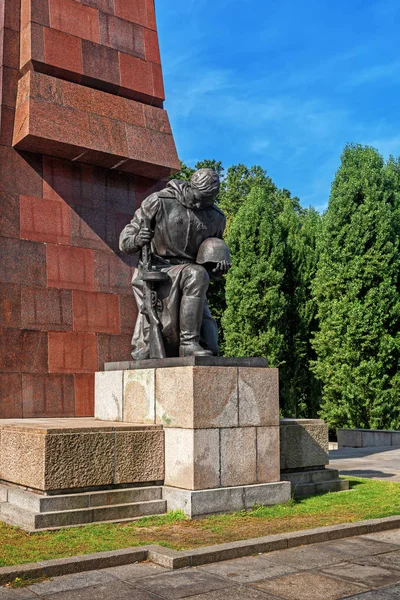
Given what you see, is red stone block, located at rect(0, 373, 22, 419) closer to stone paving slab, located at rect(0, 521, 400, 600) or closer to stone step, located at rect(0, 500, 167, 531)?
stone step, located at rect(0, 500, 167, 531)

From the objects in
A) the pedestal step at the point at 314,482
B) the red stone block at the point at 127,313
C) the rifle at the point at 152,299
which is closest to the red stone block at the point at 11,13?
the red stone block at the point at 127,313

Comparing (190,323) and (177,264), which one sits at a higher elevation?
(177,264)

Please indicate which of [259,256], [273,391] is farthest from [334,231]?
[273,391]

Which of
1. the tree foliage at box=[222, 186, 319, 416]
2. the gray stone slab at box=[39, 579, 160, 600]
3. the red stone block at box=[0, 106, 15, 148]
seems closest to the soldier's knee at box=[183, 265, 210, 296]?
the gray stone slab at box=[39, 579, 160, 600]

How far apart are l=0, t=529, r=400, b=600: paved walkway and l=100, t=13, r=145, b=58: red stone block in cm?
1043

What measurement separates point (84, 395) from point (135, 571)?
6.70 metres

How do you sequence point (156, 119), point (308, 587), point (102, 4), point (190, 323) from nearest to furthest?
point (308, 587), point (190, 323), point (102, 4), point (156, 119)

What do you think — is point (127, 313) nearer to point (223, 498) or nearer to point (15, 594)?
point (223, 498)

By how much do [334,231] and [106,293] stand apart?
10.9 meters

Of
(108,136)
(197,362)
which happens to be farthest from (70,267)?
(197,362)

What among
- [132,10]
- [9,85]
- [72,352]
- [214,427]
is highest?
[132,10]

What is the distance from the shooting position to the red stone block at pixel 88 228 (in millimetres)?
12062

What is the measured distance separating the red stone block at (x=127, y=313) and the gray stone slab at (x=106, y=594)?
7799 mm

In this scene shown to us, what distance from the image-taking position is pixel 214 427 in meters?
7.14
